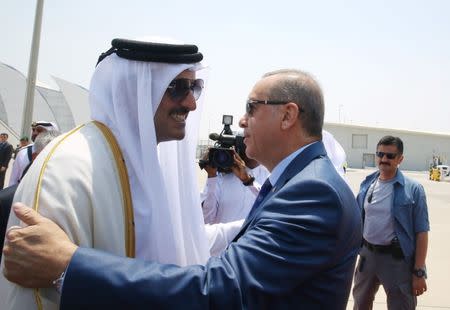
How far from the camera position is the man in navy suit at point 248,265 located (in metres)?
1.19

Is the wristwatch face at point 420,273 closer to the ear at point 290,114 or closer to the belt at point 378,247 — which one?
the belt at point 378,247

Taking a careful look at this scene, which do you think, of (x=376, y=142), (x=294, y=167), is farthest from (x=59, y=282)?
(x=376, y=142)

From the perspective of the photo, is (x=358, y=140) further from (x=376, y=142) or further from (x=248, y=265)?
(x=248, y=265)

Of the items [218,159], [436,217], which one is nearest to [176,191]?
[218,159]

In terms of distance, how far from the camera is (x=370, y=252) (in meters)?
4.29

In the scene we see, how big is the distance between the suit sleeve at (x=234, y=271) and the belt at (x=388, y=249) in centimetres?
310

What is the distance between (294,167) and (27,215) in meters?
0.90

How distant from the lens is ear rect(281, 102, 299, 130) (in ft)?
5.74

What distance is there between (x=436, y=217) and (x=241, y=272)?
41.7 ft

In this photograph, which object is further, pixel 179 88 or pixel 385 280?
pixel 385 280

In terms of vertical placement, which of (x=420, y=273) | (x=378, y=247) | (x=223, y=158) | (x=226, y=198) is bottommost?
(x=420, y=273)

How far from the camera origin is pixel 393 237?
4.14m

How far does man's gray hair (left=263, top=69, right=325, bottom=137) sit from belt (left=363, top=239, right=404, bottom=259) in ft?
9.13

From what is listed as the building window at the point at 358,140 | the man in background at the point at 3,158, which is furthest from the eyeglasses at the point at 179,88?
the building window at the point at 358,140
